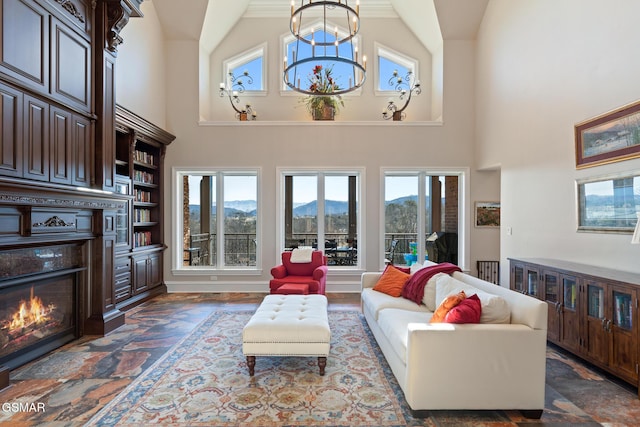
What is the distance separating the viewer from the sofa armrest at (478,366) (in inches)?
94.7

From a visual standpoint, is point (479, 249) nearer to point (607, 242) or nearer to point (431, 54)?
point (607, 242)

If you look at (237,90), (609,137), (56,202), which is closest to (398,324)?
(609,137)

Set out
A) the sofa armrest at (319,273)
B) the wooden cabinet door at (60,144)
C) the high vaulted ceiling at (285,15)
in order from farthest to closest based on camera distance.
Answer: the high vaulted ceiling at (285,15) → the sofa armrest at (319,273) → the wooden cabinet door at (60,144)

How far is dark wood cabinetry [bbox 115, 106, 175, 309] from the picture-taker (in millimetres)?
5176

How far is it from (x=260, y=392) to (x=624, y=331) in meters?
2.94

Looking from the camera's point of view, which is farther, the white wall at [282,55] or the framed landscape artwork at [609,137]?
the white wall at [282,55]

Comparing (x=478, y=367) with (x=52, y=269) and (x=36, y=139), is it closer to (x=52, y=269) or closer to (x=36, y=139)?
(x=52, y=269)

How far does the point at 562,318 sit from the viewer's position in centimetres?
349

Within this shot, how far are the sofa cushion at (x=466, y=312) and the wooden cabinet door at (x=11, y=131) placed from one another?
3.75 metres

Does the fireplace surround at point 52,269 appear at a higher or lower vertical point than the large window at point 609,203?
lower

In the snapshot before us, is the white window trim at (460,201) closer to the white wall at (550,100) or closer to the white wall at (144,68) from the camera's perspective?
the white wall at (550,100)

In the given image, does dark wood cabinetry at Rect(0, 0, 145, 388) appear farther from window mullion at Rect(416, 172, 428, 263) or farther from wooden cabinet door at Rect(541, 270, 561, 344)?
window mullion at Rect(416, 172, 428, 263)

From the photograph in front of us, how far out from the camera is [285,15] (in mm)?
7246

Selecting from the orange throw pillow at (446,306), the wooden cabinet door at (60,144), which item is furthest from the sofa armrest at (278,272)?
the orange throw pillow at (446,306)
